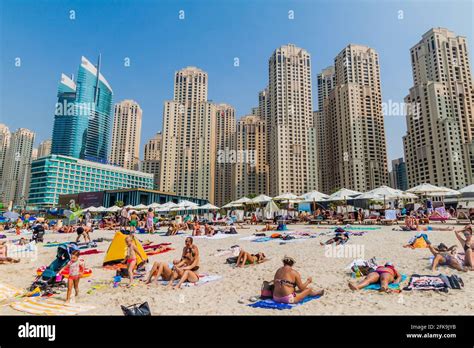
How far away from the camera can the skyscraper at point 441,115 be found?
72.7m

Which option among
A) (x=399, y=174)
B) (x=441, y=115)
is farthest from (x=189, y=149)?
(x=399, y=174)

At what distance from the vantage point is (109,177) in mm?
109188

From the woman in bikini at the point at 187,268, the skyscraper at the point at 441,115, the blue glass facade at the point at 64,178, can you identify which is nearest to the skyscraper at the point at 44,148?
the blue glass facade at the point at 64,178

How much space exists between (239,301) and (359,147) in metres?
90.6

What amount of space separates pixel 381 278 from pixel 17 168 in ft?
611

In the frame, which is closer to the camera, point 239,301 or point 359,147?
point 239,301

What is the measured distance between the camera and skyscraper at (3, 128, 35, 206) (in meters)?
142

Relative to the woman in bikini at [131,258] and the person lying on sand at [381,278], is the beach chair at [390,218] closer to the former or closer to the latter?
the person lying on sand at [381,278]

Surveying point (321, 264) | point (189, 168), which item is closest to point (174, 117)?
point (189, 168)

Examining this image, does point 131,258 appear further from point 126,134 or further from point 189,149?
point 126,134

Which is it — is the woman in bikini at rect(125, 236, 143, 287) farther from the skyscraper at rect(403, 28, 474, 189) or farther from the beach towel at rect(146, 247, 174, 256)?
the skyscraper at rect(403, 28, 474, 189)

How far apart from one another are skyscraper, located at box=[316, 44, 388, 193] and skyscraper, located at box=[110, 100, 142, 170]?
10884 centimetres
